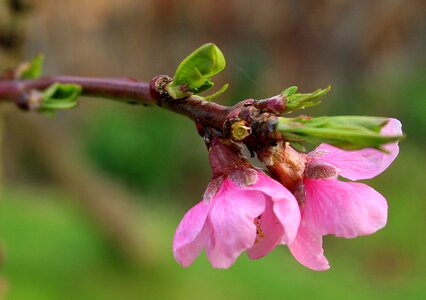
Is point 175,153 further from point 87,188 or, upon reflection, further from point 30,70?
point 30,70

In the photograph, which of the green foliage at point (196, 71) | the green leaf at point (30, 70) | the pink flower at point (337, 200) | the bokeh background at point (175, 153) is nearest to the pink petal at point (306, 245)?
the pink flower at point (337, 200)

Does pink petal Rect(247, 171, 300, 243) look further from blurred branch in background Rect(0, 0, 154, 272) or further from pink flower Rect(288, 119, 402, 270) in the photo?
blurred branch in background Rect(0, 0, 154, 272)

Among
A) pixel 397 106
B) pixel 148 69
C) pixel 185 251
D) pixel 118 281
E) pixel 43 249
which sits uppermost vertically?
pixel 148 69

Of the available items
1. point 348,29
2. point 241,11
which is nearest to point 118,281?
point 241,11

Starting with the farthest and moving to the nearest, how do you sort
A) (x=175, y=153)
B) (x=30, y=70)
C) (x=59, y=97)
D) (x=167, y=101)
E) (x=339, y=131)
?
(x=175, y=153) < (x=30, y=70) < (x=59, y=97) < (x=167, y=101) < (x=339, y=131)

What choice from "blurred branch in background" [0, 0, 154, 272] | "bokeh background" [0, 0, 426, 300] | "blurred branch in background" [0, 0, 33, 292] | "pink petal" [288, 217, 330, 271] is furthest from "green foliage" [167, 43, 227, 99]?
"bokeh background" [0, 0, 426, 300]

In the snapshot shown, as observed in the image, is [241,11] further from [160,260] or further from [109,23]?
[160,260]

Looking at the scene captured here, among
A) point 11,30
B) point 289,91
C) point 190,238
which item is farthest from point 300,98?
point 11,30
